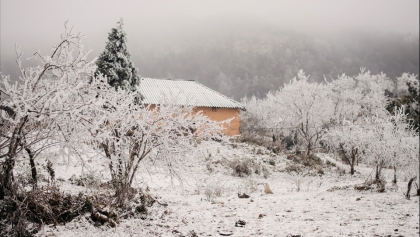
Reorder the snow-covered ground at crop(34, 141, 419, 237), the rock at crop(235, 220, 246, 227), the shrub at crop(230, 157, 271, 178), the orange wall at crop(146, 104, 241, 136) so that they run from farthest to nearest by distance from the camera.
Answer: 1. the orange wall at crop(146, 104, 241, 136)
2. the shrub at crop(230, 157, 271, 178)
3. the rock at crop(235, 220, 246, 227)
4. the snow-covered ground at crop(34, 141, 419, 237)

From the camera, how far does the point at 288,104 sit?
25.5 meters

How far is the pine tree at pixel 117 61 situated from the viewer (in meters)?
16.0

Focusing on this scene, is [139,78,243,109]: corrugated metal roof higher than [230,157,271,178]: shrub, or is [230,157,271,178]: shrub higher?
[139,78,243,109]: corrugated metal roof

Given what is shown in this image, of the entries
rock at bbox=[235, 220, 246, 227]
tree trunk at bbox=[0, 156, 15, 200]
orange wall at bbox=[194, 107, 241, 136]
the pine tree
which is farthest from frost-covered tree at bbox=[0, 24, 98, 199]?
orange wall at bbox=[194, 107, 241, 136]

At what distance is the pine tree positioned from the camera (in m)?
16.0

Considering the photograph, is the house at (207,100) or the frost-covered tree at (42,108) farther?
the house at (207,100)

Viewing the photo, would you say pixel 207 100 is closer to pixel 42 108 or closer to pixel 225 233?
pixel 225 233

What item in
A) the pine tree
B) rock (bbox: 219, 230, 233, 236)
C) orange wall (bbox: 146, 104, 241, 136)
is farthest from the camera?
orange wall (bbox: 146, 104, 241, 136)

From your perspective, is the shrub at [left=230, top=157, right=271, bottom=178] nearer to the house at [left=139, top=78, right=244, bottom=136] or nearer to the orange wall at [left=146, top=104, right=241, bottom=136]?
the house at [left=139, top=78, right=244, bottom=136]

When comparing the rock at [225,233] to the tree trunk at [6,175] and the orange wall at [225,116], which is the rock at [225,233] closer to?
the tree trunk at [6,175]

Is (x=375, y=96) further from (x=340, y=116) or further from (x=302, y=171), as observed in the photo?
(x=302, y=171)

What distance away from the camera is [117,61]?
16.6m

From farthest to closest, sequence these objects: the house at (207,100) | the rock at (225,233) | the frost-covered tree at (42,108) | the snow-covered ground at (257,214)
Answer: the house at (207,100) < the rock at (225,233) < the snow-covered ground at (257,214) < the frost-covered tree at (42,108)

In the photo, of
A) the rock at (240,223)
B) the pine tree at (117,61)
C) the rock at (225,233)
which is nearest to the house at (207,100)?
the pine tree at (117,61)
